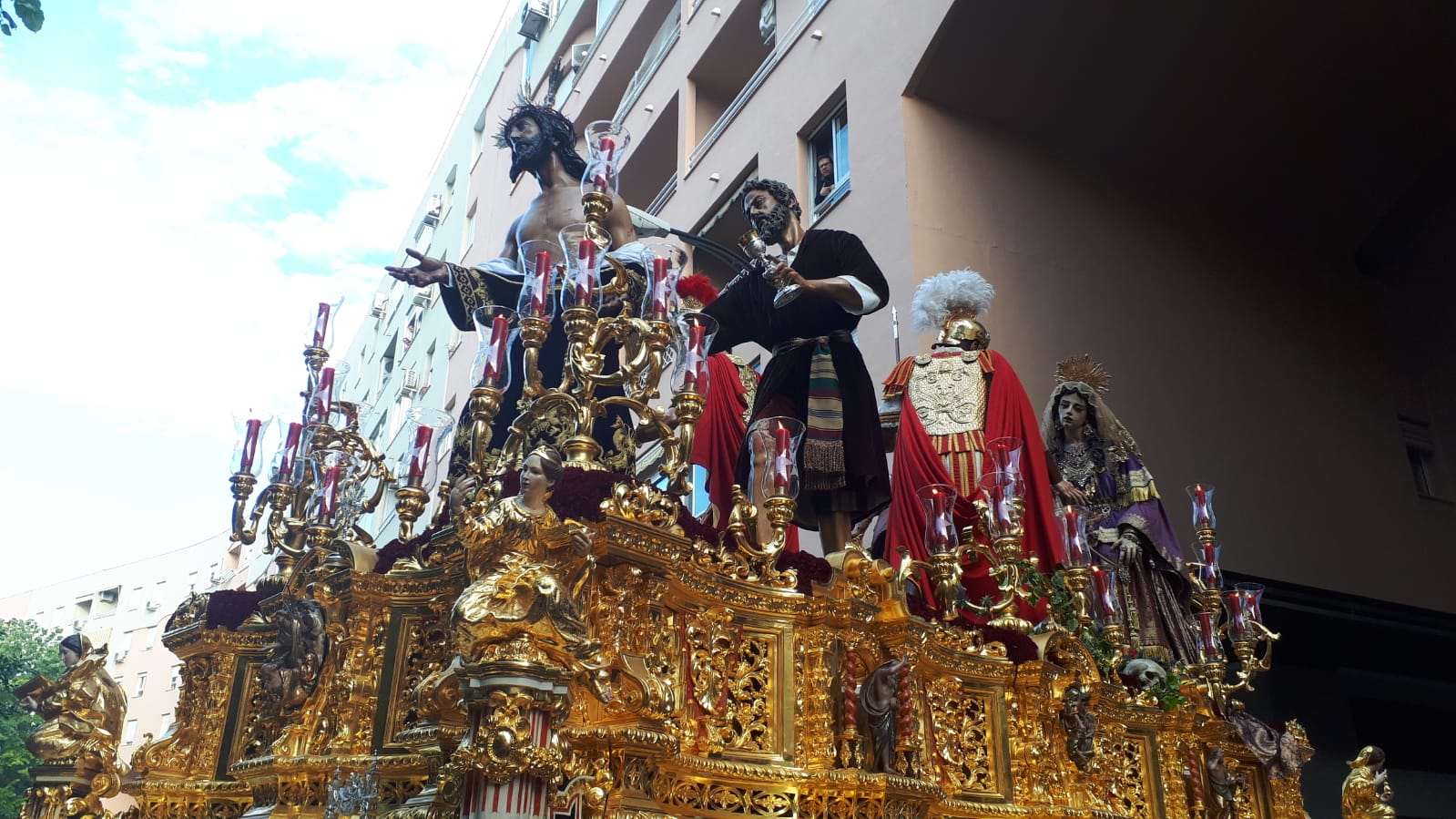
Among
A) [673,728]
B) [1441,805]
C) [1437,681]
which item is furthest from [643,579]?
[1437,681]

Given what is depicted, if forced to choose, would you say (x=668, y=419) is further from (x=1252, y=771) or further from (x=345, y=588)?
(x=1252, y=771)

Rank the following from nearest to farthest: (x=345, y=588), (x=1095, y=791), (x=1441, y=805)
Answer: (x=345, y=588) < (x=1095, y=791) < (x=1441, y=805)

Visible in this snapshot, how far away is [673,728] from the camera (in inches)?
135

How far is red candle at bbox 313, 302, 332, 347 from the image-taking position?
5.79 metres

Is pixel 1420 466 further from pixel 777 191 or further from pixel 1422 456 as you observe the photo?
pixel 777 191

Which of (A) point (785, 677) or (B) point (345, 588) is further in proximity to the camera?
(B) point (345, 588)

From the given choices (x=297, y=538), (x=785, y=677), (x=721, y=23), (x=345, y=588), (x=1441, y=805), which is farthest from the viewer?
(x=721, y=23)

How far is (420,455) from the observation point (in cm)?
529

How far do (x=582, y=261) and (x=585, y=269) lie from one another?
3 centimetres

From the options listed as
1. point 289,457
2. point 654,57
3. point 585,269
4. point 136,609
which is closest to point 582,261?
point 585,269

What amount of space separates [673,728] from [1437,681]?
12480mm

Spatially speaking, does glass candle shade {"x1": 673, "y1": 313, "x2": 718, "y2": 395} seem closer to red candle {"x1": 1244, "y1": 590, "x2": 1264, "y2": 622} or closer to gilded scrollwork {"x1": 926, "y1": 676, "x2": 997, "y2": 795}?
gilded scrollwork {"x1": 926, "y1": 676, "x2": 997, "y2": 795}

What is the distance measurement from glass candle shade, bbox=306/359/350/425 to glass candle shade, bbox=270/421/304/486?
0.31ft

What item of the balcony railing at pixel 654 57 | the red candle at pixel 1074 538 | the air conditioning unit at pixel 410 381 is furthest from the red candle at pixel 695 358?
the air conditioning unit at pixel 410 381
